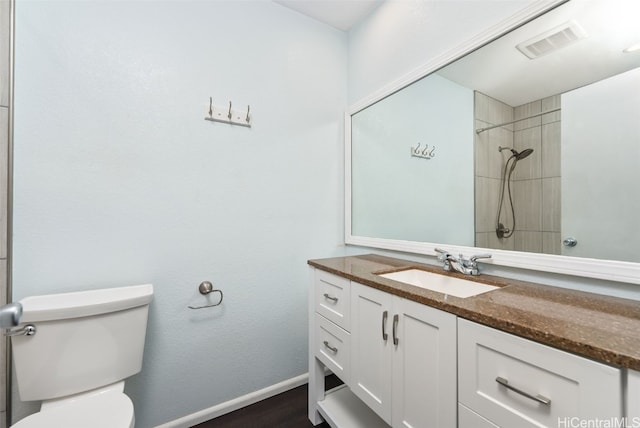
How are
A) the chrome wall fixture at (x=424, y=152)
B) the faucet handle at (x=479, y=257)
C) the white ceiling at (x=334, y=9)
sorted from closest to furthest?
the faucet handle at (x=479, y=257) < the chrome wall fixture at (x=424, y=152) < the white ceiling at (x=334, y=9)

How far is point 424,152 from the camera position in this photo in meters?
1.64

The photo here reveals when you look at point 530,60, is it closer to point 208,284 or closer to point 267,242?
point 267,242

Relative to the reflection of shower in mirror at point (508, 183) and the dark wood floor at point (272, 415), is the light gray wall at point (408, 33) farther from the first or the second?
the dark wood floor at point (272, 415)

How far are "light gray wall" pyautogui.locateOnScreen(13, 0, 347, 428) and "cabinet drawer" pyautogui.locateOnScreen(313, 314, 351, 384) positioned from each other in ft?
1.31

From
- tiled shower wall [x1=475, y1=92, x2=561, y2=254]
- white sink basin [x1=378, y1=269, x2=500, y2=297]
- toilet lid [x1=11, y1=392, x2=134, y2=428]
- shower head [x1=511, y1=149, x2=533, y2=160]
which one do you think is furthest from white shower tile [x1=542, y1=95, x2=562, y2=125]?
toilet lid [x1=11, y1=392, x2=134, y2=428]

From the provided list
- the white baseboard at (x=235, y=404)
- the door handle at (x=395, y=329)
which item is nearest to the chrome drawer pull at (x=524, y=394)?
the door handle at (x=395, y=329)

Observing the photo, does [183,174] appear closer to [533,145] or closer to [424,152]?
[424,152]

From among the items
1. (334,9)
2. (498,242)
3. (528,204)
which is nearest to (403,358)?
(498,242)

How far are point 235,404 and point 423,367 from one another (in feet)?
4.14

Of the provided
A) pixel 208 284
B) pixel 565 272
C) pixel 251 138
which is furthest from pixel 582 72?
pixel 208 284

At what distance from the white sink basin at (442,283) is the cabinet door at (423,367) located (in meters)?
0.33

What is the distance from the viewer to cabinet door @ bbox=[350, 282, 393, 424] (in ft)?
3.36

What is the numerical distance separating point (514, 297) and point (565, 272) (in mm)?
264

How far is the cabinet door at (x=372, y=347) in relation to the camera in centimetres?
102
